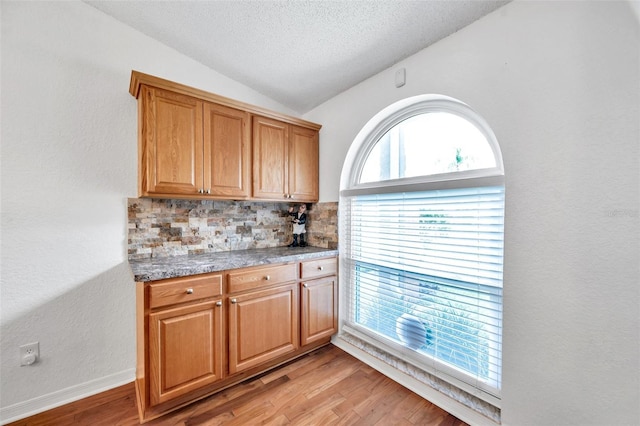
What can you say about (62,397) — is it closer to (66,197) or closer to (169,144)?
(66,197)

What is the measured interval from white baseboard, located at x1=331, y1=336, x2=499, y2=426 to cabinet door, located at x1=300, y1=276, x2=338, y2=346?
0.84 feet

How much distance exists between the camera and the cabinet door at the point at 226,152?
2.06 metres

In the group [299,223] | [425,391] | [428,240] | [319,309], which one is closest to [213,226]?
[299,223]

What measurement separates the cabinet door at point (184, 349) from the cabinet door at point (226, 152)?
92 centimetres

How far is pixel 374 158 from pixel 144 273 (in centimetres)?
201

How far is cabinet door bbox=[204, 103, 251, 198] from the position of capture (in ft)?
6.76

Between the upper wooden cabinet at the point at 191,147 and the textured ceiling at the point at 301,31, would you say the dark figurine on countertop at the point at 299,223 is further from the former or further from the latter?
the textured ceiling at the point at 301,31

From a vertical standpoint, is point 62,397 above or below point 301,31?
below

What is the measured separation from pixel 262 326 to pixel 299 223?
1.14 m

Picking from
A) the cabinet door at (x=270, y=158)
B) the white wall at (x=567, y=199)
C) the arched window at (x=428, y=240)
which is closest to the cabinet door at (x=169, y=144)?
the cabinet door at (x=270, y=158)

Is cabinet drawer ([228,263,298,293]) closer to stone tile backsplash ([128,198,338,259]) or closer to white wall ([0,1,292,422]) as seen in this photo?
stone tile backsplash ([128,198,338,259])

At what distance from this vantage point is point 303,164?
8.77 feet

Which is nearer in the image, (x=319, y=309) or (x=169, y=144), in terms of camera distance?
(x=169, y=144)

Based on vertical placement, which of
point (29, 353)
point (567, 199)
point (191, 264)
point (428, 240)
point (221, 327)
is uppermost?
point (567, 199)
